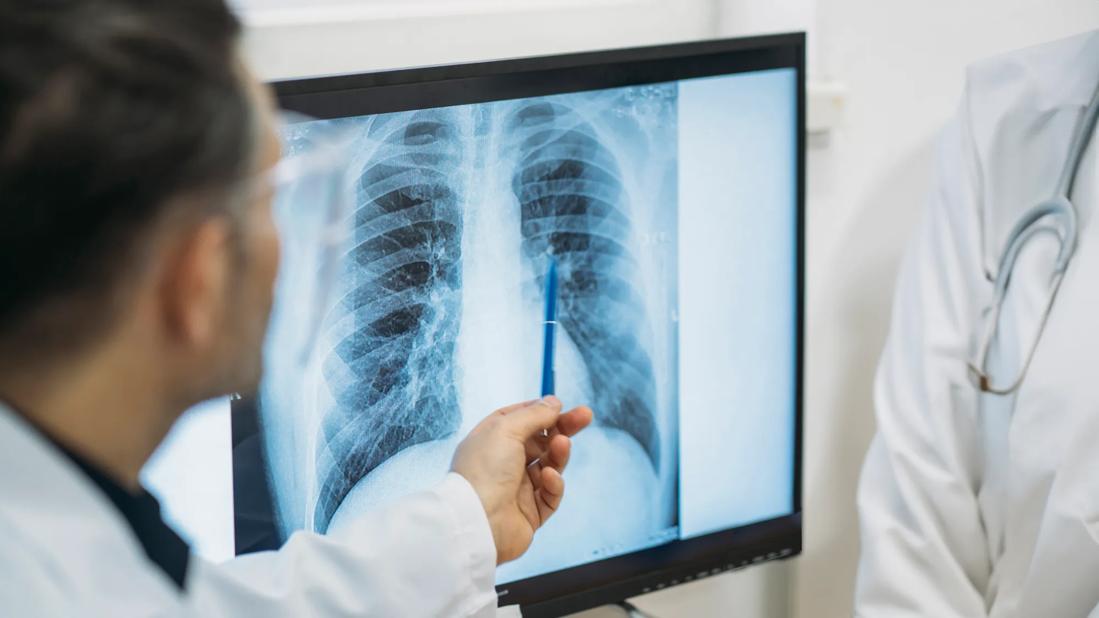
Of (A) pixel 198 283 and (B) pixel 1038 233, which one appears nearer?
(A) pixel 198 283

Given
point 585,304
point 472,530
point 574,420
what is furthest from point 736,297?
point 472,530

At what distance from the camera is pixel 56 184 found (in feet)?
1.78

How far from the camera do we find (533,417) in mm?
959

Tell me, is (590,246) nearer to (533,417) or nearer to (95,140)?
(533,417)

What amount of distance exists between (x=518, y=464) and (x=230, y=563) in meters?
0.23

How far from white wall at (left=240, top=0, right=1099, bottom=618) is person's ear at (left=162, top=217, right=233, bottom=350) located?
699 mm

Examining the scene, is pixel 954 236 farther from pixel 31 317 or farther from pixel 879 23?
pixel 31 317

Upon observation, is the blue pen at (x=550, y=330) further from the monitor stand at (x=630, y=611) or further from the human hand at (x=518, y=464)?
the monitor stand at (x=630, y=611)

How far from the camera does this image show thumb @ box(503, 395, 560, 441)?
95 cm

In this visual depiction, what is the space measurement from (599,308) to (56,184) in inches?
24.6

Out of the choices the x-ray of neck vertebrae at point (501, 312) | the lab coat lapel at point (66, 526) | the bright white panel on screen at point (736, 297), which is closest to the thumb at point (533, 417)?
the x-ray of neck vertebrae at point (501, 312)

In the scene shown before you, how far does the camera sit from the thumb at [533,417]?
95 cm

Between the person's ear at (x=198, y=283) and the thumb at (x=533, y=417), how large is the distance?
0.34 metres

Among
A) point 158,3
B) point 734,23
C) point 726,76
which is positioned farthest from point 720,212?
point 158,3
